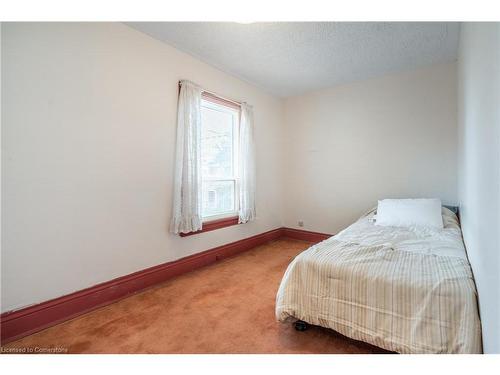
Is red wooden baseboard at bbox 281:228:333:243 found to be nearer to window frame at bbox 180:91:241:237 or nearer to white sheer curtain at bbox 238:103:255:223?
white sheer curtain at bbox 238:103:255:223

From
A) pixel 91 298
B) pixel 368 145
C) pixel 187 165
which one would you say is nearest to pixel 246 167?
pixel 187 165

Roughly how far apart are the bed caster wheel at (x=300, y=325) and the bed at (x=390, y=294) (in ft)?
0.12

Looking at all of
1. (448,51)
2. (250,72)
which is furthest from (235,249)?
(448,51)

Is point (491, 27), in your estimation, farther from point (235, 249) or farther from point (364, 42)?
point (235, 249)

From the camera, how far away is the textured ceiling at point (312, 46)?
83.0 inches

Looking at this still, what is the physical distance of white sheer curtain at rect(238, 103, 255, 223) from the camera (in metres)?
3.16

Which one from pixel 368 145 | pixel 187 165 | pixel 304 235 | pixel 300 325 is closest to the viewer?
pixel 300 325

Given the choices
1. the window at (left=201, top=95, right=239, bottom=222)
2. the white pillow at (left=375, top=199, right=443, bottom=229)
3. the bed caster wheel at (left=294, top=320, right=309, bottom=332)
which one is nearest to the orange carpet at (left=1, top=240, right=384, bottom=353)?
the bed caster wheel at (left=294, top=320, right=309, bottom=332)

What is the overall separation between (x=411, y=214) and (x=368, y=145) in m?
1.22

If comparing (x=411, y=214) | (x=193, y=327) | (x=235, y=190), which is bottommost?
(x=193, y=327)

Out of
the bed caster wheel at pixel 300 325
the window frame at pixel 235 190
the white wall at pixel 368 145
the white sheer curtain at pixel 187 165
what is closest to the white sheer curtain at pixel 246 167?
the window frame at pixel 235 190

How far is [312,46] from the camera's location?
2.42 metres

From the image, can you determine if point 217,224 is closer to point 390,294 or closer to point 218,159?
point 218,159
